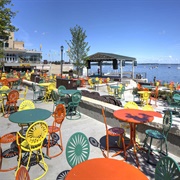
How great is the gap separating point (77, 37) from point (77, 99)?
1459 centimetres

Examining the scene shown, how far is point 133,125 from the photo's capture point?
3738 mm

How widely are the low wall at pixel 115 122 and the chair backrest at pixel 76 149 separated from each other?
7.48ft

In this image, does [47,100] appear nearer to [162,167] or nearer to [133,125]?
[133,125]

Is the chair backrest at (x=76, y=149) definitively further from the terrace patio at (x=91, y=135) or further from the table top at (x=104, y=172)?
the terrace patio at (x=91, y=135)

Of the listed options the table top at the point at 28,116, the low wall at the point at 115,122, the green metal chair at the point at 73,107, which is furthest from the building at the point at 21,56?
the table top at the point at 28,116

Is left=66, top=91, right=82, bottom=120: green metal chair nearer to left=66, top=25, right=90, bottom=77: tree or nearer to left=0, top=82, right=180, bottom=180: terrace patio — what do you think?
left=0, top=82, right=180, bottom=180: terrace patio

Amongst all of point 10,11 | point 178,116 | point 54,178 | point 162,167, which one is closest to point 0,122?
point 54,178

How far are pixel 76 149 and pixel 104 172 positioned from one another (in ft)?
2.12

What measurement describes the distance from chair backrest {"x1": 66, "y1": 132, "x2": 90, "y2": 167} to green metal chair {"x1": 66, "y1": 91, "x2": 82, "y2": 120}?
12.5 feet

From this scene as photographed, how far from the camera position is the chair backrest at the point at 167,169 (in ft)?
5.30

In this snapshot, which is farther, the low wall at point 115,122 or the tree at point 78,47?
the tree at point 78,47

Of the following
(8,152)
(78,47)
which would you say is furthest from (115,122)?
(78,47)

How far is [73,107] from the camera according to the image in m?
6.56

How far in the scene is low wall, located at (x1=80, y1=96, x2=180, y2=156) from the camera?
3.67 meters
